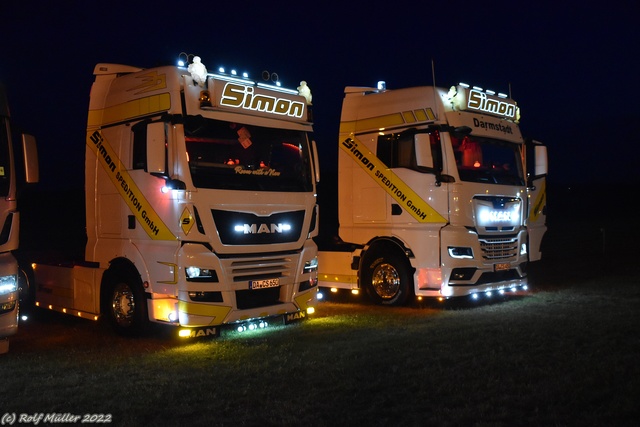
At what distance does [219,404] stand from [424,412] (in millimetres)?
1723

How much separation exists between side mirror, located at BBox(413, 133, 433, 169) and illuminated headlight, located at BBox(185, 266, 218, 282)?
13.1 feet

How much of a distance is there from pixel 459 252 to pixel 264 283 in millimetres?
3489

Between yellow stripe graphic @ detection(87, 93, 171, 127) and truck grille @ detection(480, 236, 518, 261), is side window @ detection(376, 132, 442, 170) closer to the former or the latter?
truck grille @ detection(480, 236, 518, 261)

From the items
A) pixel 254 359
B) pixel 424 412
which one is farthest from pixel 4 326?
pixel 424 412

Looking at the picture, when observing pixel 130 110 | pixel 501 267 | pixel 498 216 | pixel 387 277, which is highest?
pixel 130 110

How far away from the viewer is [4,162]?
7.55m

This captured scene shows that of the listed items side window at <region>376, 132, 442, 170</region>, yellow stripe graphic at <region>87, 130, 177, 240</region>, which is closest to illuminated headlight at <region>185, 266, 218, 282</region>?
yellow stripe graphic at <region>87, 130, 177, 240</region>

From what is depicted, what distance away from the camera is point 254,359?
7.39 m

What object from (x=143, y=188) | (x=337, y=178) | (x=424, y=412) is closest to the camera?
(x=424, y=412)

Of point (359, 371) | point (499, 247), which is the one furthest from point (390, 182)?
point (359, 371)

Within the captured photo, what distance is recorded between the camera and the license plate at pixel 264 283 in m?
8.58

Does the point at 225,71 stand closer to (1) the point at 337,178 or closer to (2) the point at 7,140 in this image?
(2) the point at 7,140

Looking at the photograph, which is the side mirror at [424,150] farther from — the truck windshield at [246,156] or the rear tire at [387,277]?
the truck windshield at [246,156]

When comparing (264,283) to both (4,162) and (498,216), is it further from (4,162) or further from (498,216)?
(498,216)
